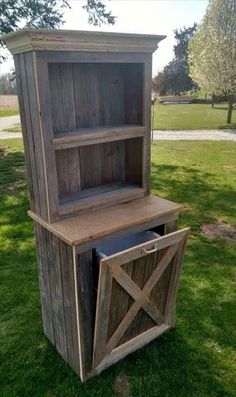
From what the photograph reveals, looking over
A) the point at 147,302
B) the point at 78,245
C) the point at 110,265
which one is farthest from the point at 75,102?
the point at 147,302

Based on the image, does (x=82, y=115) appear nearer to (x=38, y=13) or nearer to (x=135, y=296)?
(x=135, y=296)

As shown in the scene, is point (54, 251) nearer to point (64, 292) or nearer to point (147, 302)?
point (64, 292)

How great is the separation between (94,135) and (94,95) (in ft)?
1.39

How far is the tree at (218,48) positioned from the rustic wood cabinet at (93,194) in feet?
50.2

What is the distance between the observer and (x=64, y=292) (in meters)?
2.54

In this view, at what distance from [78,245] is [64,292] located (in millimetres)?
517

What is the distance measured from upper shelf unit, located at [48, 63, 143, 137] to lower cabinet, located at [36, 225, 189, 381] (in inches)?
36.3

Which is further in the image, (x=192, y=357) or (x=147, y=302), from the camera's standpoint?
(x=192, y=357)

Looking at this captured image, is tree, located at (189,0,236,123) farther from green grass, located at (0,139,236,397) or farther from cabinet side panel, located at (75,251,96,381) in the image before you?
cabinet side panel, located at (75,251,96,381)

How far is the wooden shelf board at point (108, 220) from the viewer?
228 cm

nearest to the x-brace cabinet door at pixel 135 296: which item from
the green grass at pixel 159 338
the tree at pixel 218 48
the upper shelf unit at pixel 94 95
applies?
the green grass at pixel 159 338

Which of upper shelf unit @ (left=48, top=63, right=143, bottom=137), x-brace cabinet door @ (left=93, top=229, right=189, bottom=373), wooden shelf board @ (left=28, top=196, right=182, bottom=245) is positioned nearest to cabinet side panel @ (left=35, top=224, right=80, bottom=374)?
wooden shelf board @ (left=28, top=196, right=182, bottom=245)

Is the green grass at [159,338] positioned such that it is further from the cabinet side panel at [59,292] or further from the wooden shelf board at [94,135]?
the wooden shelf board at [94,135]

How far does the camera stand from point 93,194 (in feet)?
9.06
